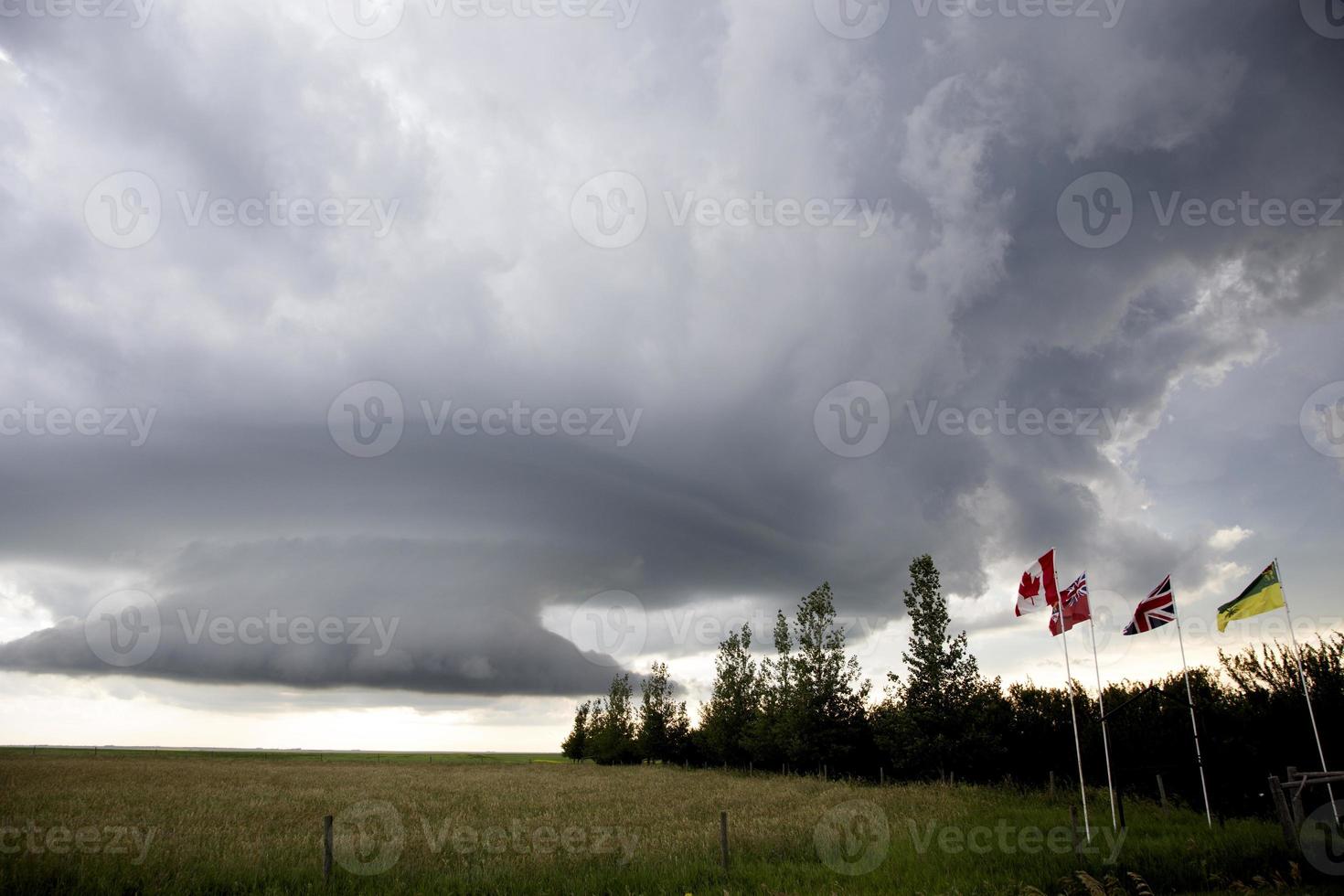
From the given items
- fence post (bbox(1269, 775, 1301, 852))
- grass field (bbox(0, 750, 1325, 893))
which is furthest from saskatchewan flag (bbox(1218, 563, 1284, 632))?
fence post (bbox(1269, 775, 1301, 852))

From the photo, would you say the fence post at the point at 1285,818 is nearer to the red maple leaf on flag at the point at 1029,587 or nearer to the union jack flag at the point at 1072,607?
the union jack flag at the point at 1072,607

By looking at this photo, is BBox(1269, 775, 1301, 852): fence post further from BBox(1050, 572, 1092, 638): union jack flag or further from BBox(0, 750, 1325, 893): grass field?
BBox(1050, 572, 1092, 638): union jack flag

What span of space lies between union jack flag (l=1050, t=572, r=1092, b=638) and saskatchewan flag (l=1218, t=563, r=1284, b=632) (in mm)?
4748

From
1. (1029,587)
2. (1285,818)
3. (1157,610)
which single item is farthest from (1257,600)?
(1285,818)

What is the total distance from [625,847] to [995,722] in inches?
1044

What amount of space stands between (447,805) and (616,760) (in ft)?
191

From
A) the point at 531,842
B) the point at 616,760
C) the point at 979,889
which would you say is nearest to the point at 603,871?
the point at 531,842

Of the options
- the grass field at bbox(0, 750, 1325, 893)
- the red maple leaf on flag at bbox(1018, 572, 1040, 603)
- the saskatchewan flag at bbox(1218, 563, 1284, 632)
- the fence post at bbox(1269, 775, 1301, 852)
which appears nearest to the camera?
the grass field at bbox(0, 750, 1325, 893)

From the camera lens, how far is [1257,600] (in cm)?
2166

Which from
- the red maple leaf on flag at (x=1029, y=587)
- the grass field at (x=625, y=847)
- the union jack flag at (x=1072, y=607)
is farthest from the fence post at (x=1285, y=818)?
the red maple leaf on flag at (x=1029, y=587)

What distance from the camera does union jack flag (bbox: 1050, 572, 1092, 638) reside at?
2202 cm

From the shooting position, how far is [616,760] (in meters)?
85.6

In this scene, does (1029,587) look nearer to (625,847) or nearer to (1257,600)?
(1257,600)

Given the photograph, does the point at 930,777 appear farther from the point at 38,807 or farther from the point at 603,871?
the point at 38,807
